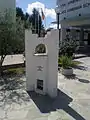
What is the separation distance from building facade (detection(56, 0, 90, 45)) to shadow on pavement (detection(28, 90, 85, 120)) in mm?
21811

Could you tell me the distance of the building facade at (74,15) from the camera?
29.7 metres

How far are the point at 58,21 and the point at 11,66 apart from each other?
21.6 metres

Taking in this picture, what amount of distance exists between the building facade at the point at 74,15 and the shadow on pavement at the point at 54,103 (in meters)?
21.8

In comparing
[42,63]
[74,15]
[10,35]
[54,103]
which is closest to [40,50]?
[42,63]

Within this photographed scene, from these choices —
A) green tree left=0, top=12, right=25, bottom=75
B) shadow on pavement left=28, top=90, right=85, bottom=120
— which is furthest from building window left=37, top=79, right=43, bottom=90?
green tree left=0, top=12, right=25, bottom=75

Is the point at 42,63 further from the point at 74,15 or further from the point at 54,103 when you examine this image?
the point at 74,15

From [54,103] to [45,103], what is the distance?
282 millimetres

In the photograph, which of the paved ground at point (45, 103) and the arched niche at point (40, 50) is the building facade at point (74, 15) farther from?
the paved ground at point (45, 103)

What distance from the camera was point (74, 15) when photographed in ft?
106

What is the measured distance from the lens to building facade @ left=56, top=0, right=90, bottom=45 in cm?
2967

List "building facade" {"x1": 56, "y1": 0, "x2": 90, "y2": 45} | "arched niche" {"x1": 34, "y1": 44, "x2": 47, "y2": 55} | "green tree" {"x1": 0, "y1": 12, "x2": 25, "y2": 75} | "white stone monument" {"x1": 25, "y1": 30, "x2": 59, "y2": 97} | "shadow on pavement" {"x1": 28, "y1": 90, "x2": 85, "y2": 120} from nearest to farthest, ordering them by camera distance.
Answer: "shadow on pavement" {"x1": 28, "y1": 90, "x2": 85, "y2": 120} → "white stone monument" {"x1": 25, "y1": 30, "x2": 59, "y2": 97} → "arched niche" {"x1": 34, "y1": 44, "x2": 47, "y2": 55} → "green tree" {"x1": 0, "y1": 12, "x2": 25, "y2": 75} → "building facade" {"x1": 56, "y1": 0, "x2": 90, "y2": 45}

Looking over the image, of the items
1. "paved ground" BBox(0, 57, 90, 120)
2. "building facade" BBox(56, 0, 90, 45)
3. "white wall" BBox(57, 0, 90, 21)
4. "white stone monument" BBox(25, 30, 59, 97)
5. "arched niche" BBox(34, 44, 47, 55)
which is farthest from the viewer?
"building facade" BBox(56, 0, 90, 45)

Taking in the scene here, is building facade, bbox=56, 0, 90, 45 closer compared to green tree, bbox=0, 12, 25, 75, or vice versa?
green tree, bbox=0, 12, 25, 75

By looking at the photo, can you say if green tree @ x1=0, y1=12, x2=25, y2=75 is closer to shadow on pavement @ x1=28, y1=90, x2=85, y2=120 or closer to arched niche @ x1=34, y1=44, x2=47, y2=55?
arched niche @ x1=34, y1=44, x2=47, y2=55
